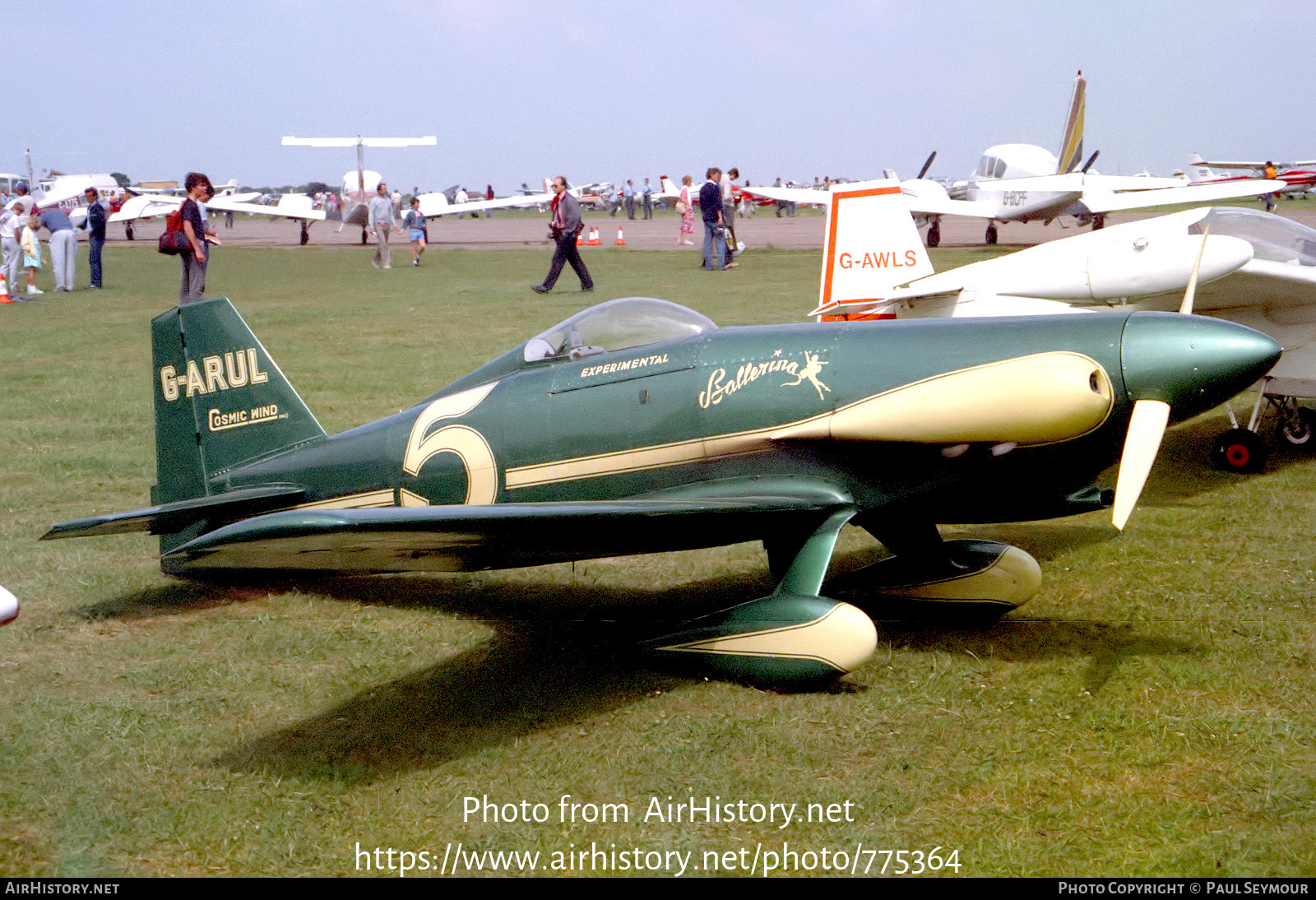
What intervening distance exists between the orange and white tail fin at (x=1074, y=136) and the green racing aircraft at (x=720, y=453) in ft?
103

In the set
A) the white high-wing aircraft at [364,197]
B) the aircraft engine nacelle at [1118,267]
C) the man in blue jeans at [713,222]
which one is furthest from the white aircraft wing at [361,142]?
the aircraft engine nacelle at [1118,267]

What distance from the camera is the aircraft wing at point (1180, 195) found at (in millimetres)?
14086

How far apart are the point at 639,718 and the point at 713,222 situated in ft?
68.6

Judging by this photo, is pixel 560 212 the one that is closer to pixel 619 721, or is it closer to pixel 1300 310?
pixel 1300 310

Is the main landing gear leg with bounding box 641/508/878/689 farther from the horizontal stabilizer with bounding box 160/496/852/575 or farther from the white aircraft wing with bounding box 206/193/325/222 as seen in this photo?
the white aircraft wing with bounding box 206/193/325/222

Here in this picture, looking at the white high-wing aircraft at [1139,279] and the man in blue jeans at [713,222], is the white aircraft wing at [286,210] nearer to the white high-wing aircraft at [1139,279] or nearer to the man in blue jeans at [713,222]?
the man in blue jeans at [713,222]

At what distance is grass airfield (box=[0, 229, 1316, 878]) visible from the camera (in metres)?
3.42

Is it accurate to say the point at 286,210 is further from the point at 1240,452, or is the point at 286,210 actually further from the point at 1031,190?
the point at 1240,452

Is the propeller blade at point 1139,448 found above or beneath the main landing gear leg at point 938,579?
above

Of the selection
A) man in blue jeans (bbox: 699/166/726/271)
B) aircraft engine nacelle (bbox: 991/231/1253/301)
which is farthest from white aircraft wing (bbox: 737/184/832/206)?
aircraft engine nacelle (bbox: 991/231/1253/301)

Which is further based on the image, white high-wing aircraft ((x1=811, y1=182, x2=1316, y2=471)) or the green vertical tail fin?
white high-wing aircraft ((x1=811, y1=182, x2=1316, y2=471))

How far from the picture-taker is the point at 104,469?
8094mm

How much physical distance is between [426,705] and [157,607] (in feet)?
6.35
